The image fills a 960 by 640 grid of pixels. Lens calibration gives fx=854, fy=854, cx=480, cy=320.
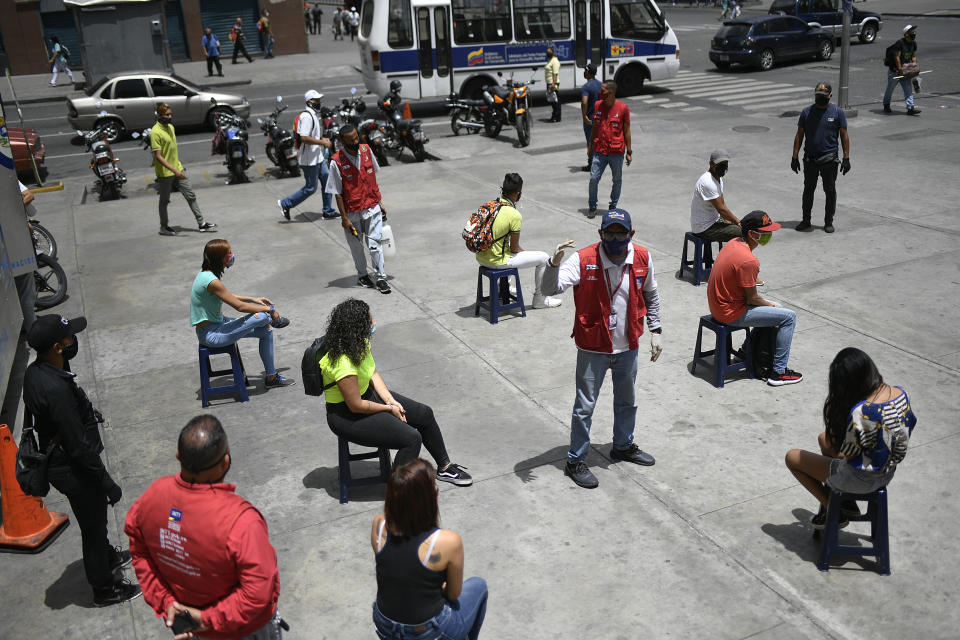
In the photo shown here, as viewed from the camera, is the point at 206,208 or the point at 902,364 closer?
the point at 902,364

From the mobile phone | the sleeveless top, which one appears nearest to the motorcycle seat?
the sleeveless top

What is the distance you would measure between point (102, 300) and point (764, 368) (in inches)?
307

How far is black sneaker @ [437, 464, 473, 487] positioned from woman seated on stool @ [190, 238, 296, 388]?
7.78 feet

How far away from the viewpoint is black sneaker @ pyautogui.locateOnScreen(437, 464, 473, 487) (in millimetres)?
6074

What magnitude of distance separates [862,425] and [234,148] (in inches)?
552

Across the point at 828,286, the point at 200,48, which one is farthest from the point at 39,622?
the point at 200,48

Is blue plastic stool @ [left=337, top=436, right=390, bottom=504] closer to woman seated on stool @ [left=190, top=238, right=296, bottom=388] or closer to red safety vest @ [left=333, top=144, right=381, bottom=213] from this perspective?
woman seated on stool @ [left=190, top=238, right=296, bottom=388]

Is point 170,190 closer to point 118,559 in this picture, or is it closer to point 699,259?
point 699,259

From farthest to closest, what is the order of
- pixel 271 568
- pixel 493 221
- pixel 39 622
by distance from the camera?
pixel 493 221
pixel 39 622
pixel 271 568

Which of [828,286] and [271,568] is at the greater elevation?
[271,568]

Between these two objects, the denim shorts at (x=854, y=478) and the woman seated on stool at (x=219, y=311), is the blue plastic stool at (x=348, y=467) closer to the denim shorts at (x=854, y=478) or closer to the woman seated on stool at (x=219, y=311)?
the woman seated on stool at (x=219, y=311)

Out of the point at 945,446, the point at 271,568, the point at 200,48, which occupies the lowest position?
the point at 945,446

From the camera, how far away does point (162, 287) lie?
10.9m

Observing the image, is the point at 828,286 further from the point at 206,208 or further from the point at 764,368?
the point at 206,208
